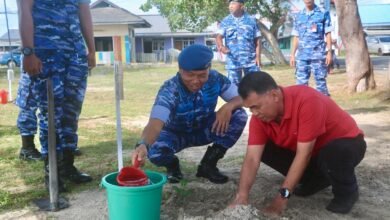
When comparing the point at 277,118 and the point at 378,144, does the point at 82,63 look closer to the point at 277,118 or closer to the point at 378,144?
the point at 277,118

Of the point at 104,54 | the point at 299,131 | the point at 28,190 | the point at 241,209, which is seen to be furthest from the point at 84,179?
the point at 104,54

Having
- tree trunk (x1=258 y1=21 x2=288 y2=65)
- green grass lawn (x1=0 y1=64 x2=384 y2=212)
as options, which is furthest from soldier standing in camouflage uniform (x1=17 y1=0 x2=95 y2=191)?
tree trunk (x1=258 y1=21 x2=288 y2=65)

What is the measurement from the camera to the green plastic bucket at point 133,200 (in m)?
2.42

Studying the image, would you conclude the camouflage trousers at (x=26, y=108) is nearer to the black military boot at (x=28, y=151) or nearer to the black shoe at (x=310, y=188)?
the black military boot at (x=28, y=151)

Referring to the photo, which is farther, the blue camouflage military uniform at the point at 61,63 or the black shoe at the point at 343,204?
the blue camouflage military uniform at the point at 61,63

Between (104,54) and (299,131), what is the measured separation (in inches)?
1218

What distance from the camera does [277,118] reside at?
2.73 meters

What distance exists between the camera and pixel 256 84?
99.1 inches

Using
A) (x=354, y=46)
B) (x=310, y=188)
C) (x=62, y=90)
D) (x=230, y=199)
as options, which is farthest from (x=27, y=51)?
(x=354, y=46)

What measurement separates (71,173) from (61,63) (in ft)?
2.88

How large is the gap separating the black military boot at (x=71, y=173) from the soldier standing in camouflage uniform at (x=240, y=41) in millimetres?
3151

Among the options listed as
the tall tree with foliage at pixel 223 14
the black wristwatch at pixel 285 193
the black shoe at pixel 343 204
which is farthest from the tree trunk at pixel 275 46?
the black wristwatch at pixel 285 193

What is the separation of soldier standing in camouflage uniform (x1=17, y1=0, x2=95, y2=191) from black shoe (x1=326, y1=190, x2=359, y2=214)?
1884 mm

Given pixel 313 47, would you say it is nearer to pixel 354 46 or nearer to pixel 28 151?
pixel 354 46
